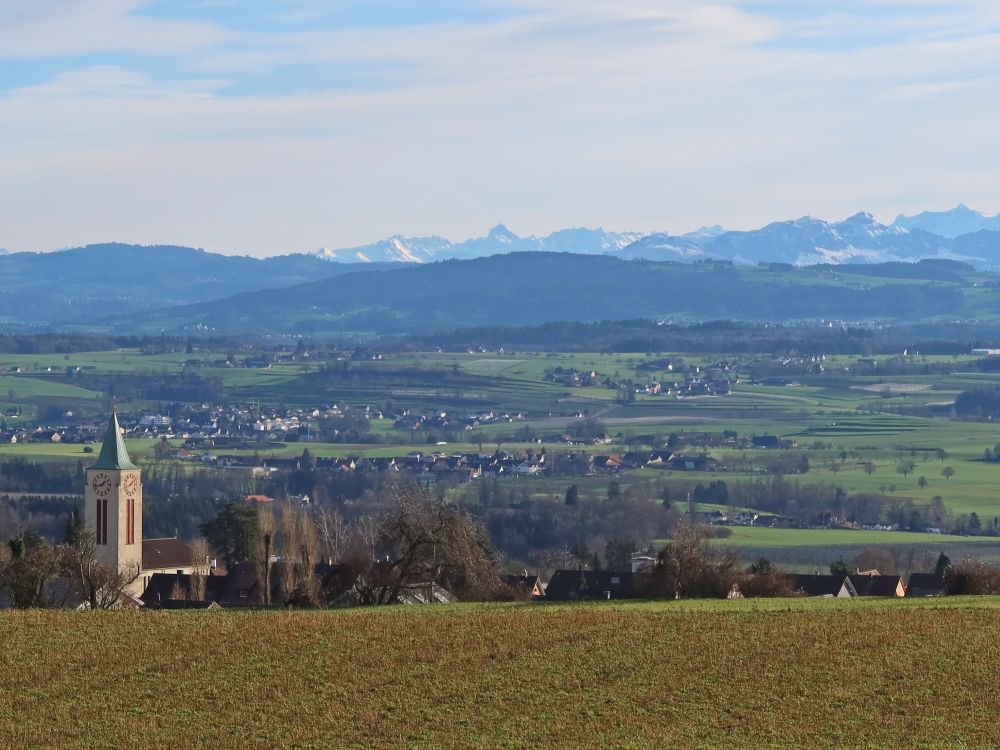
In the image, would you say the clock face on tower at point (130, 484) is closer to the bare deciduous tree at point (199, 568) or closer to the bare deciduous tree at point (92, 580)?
the bare deciduous tree at point (199, 568)

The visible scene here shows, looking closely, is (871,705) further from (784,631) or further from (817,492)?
(817,492)

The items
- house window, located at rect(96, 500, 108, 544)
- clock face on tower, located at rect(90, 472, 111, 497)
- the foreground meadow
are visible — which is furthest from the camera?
clock face on tower, located at rect(90, 472, 111, 497)

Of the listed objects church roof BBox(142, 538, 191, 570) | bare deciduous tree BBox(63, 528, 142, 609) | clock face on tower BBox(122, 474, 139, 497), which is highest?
bare deciduous tree BBox(63, 528, 142, 609)

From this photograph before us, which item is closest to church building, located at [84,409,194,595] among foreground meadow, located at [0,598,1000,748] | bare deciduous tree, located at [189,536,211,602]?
bare deciduous tree, located at [189,536,211,602]

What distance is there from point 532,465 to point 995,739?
136m

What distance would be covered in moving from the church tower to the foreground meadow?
38712mm

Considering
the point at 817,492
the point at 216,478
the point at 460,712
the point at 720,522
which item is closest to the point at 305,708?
the point at 460,712

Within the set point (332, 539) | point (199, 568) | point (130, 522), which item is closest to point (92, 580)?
point (199, 568)

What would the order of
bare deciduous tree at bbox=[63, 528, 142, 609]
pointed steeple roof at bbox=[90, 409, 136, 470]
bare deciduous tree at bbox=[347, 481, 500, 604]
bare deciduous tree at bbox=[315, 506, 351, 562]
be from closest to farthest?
bare deciduous tree at bbox=[63, 528, 142, 609], bare deciduous tree at bbox=[347, 481, 500, 604], bare deciduous tree at bbox=[315, 506, 351, 562], pointed steeple roof at bbox=[90, 409, 136, 470]

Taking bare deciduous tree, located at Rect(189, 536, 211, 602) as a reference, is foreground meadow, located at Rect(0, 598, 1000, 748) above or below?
above

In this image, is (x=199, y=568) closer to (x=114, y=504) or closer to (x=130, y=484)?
(x=114, y=504)

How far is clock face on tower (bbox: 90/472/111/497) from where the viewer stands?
Result: 82188 mm

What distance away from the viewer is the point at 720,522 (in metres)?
120

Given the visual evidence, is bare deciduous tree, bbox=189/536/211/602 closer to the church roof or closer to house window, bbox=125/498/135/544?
the church roof
